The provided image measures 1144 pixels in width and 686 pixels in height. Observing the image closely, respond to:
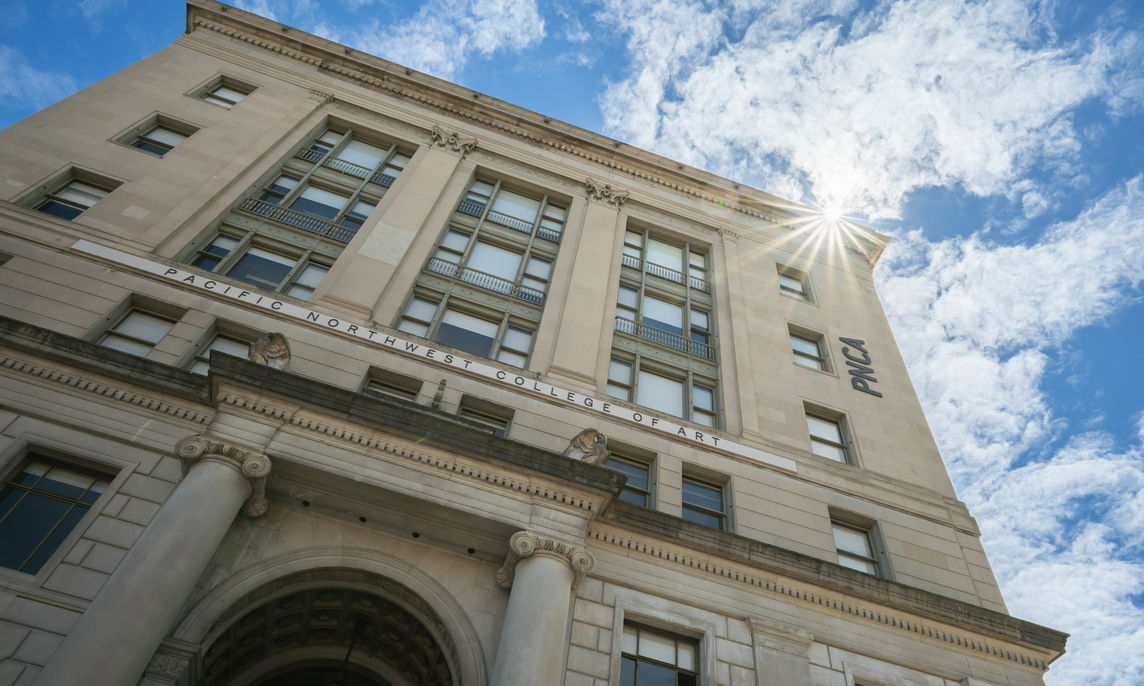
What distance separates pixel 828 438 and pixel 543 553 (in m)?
13.5

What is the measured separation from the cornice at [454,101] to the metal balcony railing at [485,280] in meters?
11.7

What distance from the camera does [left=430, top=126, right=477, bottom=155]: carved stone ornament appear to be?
3344 centimetres

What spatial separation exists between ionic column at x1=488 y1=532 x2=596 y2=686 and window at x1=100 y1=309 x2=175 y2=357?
11.7 meters

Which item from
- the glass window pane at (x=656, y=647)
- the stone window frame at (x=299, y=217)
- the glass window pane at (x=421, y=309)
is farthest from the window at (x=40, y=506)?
the glass window pane at (x=656, y=647)

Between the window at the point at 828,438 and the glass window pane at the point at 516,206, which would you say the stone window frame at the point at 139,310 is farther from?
the window at the point at 828,438

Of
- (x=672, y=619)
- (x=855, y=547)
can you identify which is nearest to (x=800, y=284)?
(x=855, y=547)

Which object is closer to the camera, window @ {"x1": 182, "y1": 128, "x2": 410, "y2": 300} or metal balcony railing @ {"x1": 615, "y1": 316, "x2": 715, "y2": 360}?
window @ {"x1": 182, "y1": 128, "x2": 410, "y2": 300}

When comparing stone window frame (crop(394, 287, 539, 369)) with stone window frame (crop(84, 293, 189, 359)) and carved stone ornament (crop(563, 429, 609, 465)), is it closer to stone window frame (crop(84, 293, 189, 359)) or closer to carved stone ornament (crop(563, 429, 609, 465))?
carved stone ornament (crop(563, 429, 609, 465))

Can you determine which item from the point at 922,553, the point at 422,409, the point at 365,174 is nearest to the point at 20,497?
the point at 422,409

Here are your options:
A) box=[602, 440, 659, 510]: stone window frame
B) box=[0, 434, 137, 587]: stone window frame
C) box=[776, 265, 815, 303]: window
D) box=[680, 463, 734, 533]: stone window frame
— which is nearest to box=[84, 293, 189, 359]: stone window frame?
box=[0, 434, 137, 587]: stone window frame

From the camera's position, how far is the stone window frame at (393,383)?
20922 millimetres

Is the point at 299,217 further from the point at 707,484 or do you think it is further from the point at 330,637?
the point at 707,484

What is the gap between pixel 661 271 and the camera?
3162 cm

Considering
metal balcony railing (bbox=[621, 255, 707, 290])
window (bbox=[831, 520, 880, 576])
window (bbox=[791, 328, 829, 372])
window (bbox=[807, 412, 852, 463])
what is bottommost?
window (bbox=[831, 520, 880, 576])
